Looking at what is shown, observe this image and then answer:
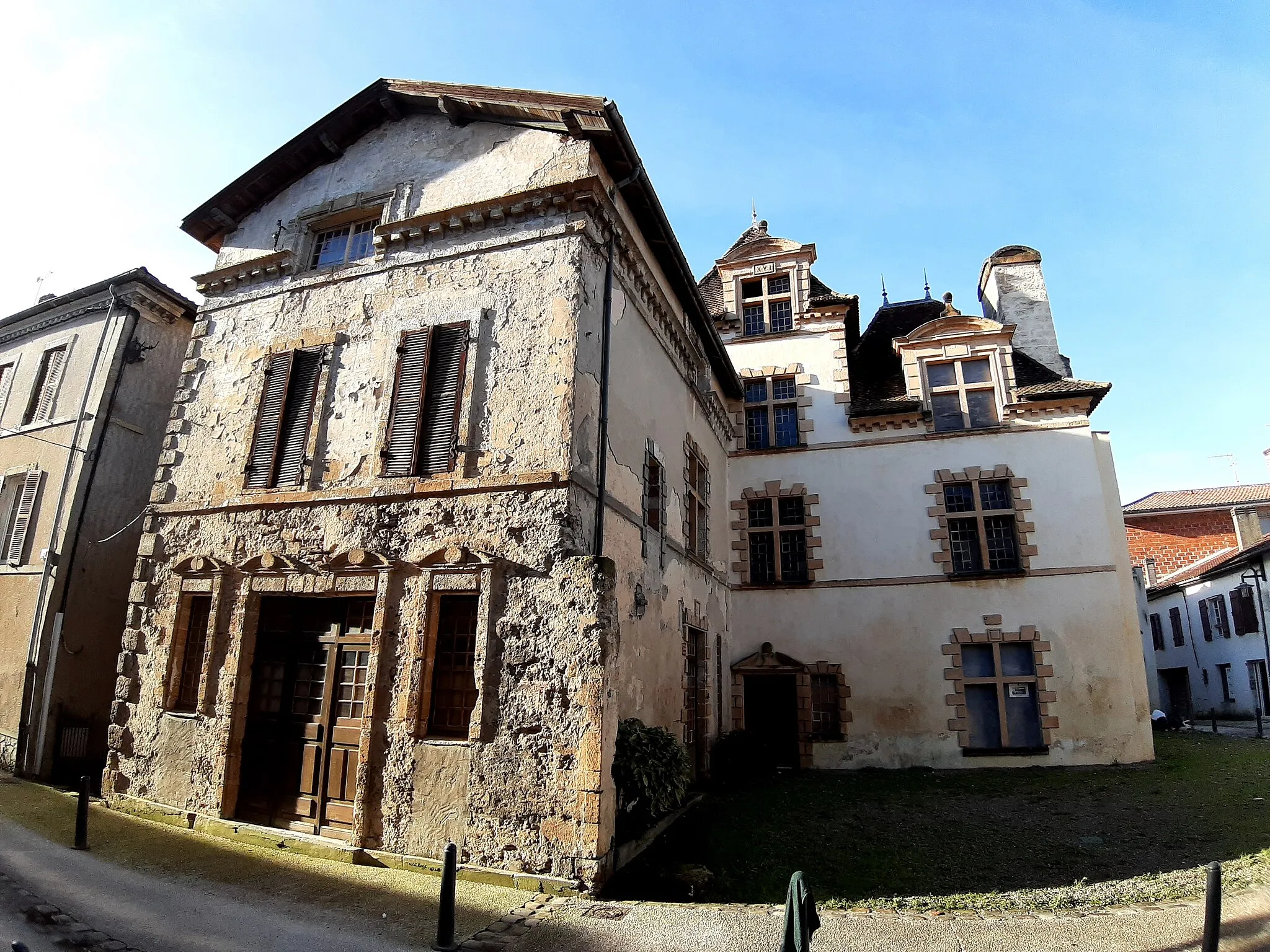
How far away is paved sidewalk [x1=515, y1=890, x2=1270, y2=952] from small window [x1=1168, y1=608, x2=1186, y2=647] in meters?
24.5

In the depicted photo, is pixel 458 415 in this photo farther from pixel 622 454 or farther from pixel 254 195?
pixel 254 195

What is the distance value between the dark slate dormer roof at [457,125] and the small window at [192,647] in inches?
220

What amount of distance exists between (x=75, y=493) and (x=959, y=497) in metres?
15.8

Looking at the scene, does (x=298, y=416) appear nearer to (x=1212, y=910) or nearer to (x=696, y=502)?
(x=696, y=502)

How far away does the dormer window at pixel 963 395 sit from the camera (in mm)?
14727

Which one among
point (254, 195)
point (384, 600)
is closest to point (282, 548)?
point (384, 600)

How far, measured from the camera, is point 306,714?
7922mm

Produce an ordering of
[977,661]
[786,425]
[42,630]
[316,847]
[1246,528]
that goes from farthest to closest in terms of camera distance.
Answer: [1246,528]
[786,425]
[977,661]
[42,630]
[316,847]

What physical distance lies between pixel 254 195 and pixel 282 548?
5.67 m

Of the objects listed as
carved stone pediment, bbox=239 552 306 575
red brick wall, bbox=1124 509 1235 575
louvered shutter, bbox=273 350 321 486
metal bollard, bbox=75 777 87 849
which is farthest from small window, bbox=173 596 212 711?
red brick wall, bbox=1124 509 1235 575

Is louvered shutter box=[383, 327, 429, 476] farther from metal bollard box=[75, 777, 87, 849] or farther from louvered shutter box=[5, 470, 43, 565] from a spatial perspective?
louvered shutter box=[5, 470, 43, 565]

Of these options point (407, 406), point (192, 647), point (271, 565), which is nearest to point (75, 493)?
point (192, 647)

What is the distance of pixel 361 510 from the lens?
786 centimetres

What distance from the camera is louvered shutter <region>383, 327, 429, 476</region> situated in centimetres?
791
